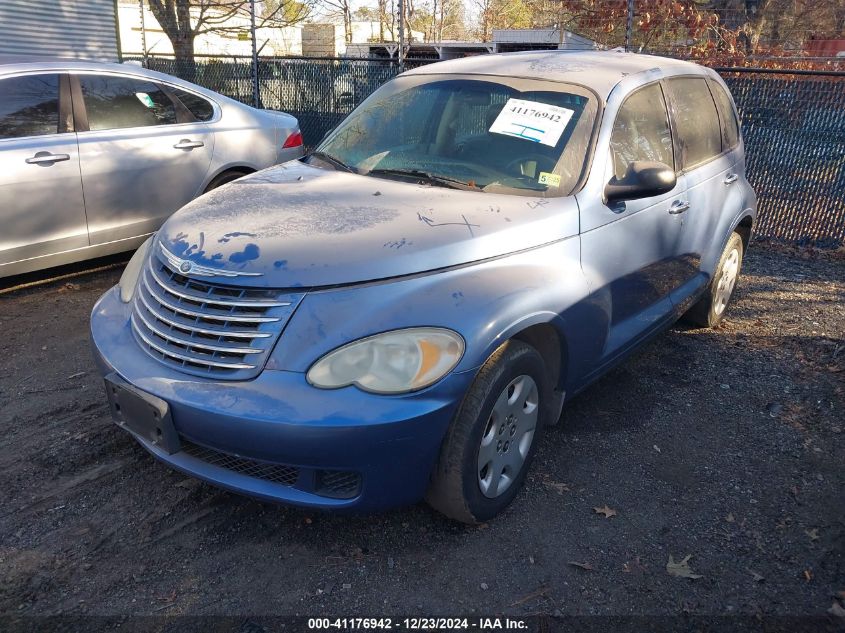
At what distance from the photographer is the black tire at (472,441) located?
2.62 m

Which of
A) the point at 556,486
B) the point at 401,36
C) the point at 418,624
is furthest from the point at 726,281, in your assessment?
the point at 401,36

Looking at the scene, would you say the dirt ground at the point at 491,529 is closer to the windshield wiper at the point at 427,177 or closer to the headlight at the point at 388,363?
the headlight at the point at 388,363

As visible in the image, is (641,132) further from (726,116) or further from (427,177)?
(726,116)

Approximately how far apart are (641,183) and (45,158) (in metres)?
4.06

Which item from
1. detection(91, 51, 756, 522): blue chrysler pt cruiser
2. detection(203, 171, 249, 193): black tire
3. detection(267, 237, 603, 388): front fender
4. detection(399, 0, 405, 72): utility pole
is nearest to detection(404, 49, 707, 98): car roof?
detection(91, 51, 756, 522): blue chrysler pt cruiser

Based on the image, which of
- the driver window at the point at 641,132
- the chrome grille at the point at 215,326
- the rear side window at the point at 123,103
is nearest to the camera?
the chrome grille at the point at 215,326

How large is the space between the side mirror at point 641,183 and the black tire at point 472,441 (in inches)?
37.6

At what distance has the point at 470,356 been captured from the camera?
2.55 m

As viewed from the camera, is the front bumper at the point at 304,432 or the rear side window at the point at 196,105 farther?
the rear side window at the point at 196,105

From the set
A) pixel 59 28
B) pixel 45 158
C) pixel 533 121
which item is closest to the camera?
pixel 533 121

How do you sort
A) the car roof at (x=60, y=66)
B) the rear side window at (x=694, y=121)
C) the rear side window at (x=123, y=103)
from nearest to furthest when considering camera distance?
the rear side window at (x=694, y=121) < the car roof at (x=60, y=66) < the rear side window at (x=123, y=103)

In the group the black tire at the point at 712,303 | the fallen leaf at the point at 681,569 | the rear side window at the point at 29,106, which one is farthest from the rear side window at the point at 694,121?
the rear side window at the point at 29,106

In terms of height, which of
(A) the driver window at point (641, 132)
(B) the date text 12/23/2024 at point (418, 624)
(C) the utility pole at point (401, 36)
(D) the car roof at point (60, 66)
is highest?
(C) the utility pole at point (401, 36)

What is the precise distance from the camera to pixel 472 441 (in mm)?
2633
